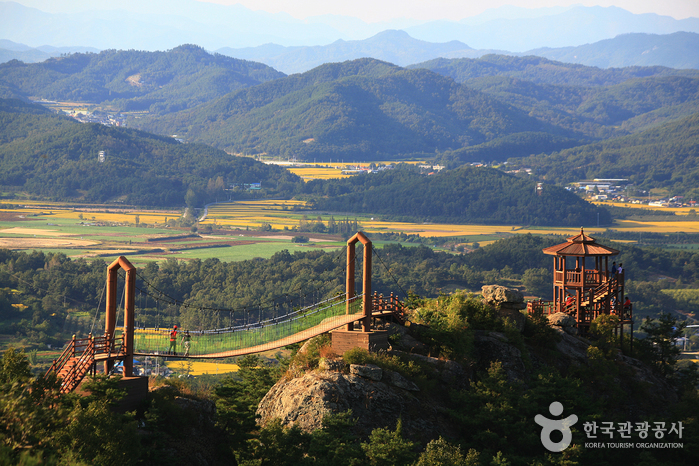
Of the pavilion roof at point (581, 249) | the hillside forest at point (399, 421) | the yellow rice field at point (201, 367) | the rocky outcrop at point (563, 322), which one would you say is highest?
the pavilion roof at point (581, 249)

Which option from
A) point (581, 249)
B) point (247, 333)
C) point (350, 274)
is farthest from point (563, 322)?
point (247, 333)

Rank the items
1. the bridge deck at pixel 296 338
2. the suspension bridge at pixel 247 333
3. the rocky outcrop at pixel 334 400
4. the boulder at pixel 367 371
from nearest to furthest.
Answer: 1. the suspension bridge at pixel 247 333
2. the rocky outcrop at pixel 334 400
3. the boulder at pixel 367 371
4. the bridge deck at pixel 296 338

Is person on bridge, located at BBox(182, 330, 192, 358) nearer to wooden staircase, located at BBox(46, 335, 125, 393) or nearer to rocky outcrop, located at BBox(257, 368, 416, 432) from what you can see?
rocky outcrop, located at BBox(257, 368, 416, 432)

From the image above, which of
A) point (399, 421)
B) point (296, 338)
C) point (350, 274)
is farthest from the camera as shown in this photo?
point (350, 274)

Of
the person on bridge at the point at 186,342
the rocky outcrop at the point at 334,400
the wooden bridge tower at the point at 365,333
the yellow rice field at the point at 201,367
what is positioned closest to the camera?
the rocky outcrop at the point at 334,400

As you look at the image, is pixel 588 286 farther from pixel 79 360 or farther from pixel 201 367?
pixel 201 367

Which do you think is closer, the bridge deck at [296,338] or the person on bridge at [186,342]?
the bridge deck at [296,338]

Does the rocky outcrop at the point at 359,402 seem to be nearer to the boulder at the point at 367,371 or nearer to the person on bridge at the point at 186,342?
the boulder at the point at 367,371

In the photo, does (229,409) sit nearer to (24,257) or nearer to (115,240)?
(24,257)

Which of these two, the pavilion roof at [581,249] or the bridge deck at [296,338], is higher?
the pavilion roof at [581,249]

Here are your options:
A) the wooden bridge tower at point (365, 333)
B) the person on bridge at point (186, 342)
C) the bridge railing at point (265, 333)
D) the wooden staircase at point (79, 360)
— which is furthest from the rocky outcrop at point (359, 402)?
the wooden staircase at point (79, 360)

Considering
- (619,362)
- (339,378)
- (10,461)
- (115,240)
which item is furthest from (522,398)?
(115,240)
